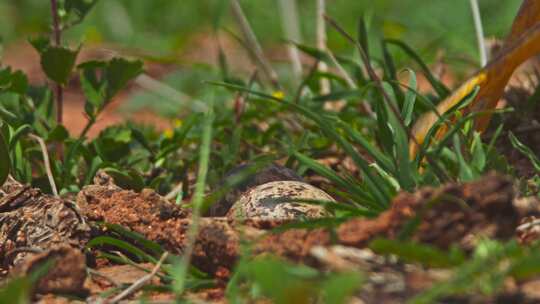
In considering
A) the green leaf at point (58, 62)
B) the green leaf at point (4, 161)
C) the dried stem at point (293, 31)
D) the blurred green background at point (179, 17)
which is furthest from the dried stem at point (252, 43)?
the blurred green background at point (179, 17)

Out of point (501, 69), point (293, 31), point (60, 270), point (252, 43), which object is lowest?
point (60, 270)

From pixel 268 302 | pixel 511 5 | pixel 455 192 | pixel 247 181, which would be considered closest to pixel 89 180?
pixel 247 181

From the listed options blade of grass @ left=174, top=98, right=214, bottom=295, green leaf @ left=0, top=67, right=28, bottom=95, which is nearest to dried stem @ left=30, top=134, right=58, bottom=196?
green leaf @ left=0, top=67, right=28, bottom=95

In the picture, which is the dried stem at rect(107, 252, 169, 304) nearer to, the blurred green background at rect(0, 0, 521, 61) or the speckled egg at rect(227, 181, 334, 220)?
the speckled egg at rect(227, 181, 334, 220)

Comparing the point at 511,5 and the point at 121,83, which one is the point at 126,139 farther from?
the point at 511,5

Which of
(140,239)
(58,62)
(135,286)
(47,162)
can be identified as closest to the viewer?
(135,286)

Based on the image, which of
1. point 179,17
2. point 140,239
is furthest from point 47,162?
point 179,17

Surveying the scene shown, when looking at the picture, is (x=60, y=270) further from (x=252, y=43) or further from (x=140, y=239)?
(x=252, y=43)
